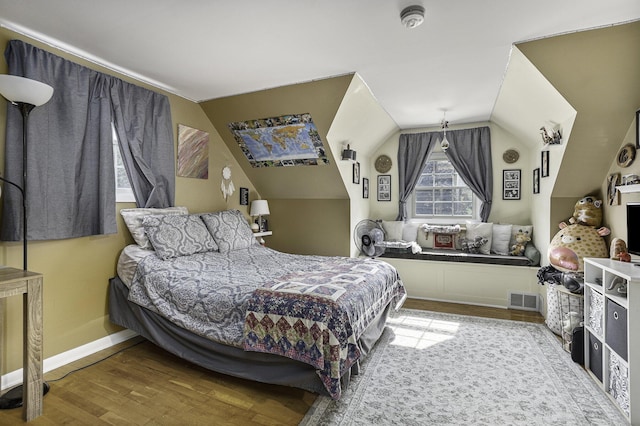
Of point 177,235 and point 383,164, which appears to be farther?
point 383,164

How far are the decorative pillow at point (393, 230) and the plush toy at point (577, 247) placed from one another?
79.8 inches

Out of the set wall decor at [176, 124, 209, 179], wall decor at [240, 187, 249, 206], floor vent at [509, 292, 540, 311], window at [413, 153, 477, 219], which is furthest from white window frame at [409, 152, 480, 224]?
wall decor at [176, 124, 209, 179]

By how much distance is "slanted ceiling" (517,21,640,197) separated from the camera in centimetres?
230

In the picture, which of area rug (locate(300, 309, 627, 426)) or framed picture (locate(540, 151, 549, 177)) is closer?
area rug (locate(300, 309, 627, 426))

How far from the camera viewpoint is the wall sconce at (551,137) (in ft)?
10.4

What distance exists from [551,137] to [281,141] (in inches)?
116

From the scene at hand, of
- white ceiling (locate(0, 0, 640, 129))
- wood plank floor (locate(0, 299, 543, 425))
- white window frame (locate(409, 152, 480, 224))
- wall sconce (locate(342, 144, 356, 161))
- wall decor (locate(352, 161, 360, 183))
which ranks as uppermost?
white ceiling (locate(0, 0, 640, 129))

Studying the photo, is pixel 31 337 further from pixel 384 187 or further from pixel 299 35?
pixel 384 187

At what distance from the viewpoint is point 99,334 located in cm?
284

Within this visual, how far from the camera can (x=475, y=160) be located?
4594 millimetres

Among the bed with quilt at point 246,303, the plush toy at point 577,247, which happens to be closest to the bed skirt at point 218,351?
the bed with quilt at point 246,303

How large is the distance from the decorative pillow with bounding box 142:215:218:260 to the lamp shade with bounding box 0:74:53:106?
121 centimetres

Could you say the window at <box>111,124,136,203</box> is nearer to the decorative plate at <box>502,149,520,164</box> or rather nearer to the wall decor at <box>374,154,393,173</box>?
the wall decor at <box>374,154,393,173</box>

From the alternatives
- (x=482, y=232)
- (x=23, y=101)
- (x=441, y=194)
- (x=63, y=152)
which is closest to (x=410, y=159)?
(x=441, y=194)
